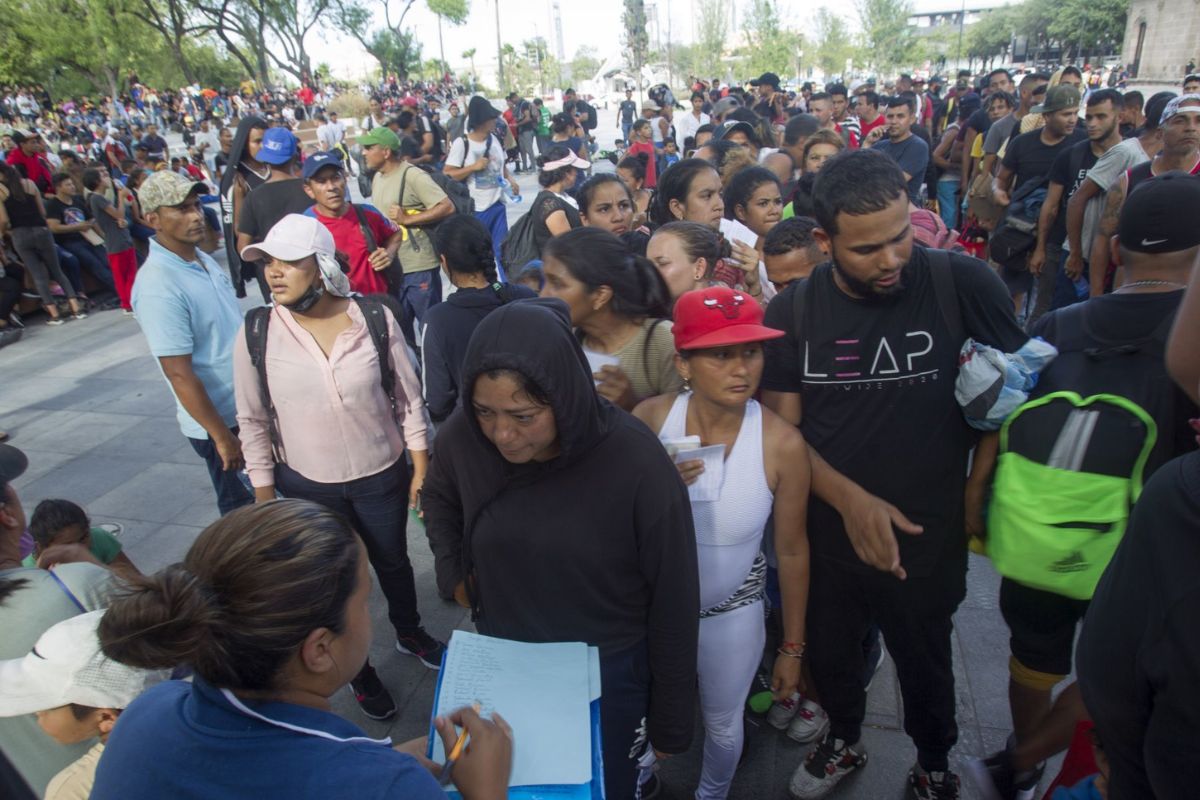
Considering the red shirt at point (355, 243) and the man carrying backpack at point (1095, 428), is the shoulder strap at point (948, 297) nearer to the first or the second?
the man carrying backpack at point (1095, 428)

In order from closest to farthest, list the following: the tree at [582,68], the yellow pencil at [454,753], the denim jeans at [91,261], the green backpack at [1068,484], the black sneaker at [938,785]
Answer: the yellow pencil at [454,753], the green backpack at [1068,484], the black sneaker at [938,785], the denim jeans at [91,261], the tree at [582,68]

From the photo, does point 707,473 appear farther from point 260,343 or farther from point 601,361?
point 260,343

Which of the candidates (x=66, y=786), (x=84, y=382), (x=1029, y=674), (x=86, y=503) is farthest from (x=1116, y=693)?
(x=84, y=382)

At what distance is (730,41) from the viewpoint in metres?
75.8

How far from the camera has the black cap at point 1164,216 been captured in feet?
6.30

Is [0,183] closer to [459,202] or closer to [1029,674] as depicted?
[459,202]

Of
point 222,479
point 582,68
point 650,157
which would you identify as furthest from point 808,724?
point 582,68

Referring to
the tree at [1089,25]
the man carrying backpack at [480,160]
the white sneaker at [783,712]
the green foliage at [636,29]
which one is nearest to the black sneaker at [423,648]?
the white sneaker at [783,712]

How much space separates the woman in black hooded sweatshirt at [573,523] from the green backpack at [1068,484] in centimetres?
91

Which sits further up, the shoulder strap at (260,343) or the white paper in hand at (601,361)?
the shoulder strap at (260,343)

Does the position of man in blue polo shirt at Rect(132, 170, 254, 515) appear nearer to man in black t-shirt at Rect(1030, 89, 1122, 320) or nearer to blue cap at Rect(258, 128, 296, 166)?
blue cap at Rect(258, 128, 296, 166)

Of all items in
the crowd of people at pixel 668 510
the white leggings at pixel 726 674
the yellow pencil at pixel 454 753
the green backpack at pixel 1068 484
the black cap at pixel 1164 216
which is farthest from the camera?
the white leggings at pixel 726 674

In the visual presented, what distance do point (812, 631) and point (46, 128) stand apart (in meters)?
32.8

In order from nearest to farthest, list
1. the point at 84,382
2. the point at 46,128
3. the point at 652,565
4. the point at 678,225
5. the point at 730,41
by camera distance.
A: the point at 652,565 < the point at 678,225 < the point at 84,382 < the point at 46,128 < the point at 730,41
